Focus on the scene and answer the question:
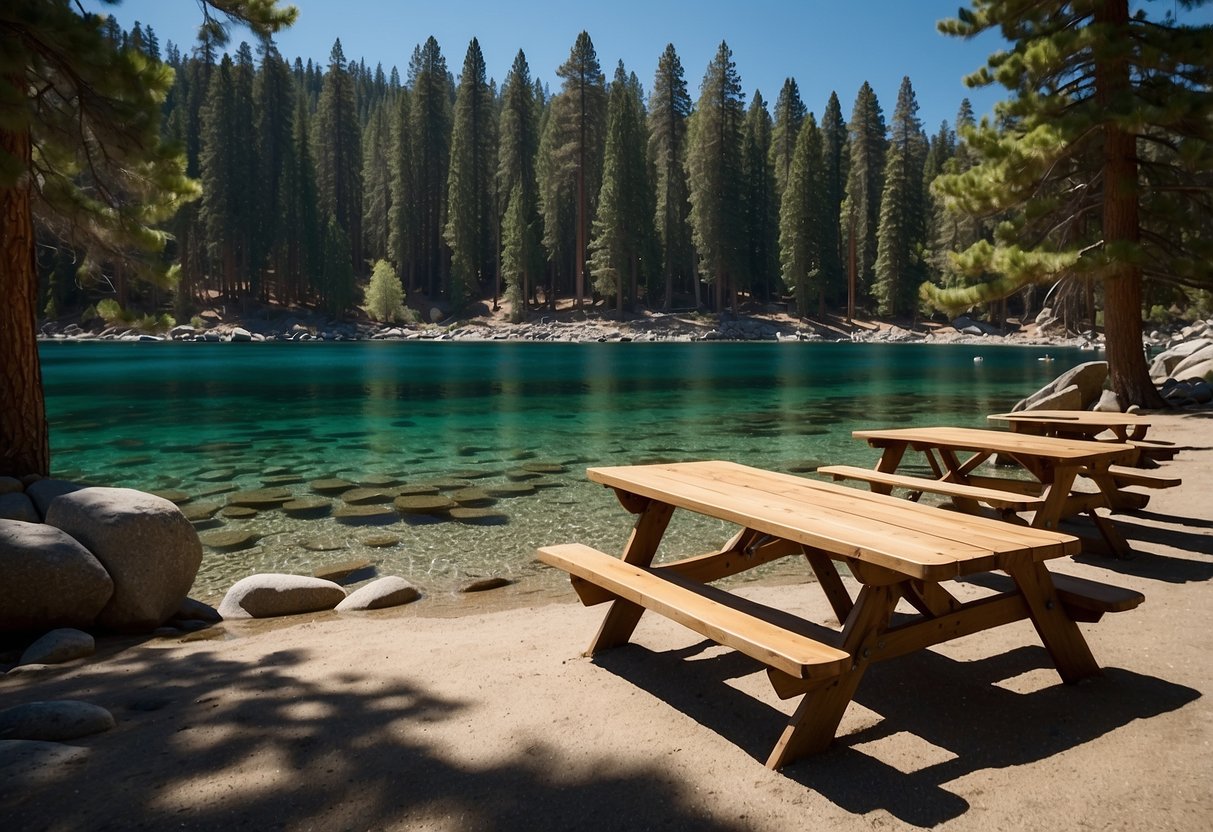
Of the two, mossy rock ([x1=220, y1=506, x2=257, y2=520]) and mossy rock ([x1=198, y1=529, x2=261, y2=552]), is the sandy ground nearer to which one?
mossy rock ([x1=198, y1=529, x2=261, y2=552])

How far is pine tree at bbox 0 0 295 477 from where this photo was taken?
5547mm

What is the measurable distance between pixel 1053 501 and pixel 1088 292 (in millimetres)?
10844

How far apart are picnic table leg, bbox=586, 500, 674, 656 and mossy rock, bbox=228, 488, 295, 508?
5.60 metres

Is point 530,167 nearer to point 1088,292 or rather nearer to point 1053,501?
point 1088,292

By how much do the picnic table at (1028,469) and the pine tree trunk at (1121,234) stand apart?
23.4 ft

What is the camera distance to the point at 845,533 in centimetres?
278

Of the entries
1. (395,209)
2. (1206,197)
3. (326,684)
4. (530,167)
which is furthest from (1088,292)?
(395,209)

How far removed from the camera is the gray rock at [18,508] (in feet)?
17.0

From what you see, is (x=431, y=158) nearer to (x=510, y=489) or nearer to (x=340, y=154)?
(x=340, y=154)

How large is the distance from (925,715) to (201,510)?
7.36 meters

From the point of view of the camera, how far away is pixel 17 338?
6328 mm

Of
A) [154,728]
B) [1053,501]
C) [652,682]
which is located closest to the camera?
[154,728]

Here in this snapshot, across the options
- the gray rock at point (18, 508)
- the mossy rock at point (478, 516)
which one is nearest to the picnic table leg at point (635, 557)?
the mossy rock at point (478, 516)

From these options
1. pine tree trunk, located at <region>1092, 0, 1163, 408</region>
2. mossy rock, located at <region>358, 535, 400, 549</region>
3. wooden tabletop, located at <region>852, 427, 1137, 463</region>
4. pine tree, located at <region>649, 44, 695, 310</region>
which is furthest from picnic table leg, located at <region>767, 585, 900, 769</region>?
pine tree, located at <region>649, 44, 695, 310</region>
